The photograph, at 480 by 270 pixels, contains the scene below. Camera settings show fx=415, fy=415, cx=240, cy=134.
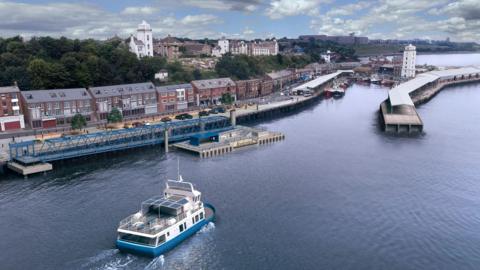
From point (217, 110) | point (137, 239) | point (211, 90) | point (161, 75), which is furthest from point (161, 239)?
point (161, 75)

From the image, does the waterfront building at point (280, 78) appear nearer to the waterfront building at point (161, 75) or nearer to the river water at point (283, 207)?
the waterfront building at point (161, 75)

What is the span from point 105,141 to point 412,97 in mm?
91562

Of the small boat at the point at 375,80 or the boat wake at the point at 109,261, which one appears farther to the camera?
the small boat at the point at 375,80

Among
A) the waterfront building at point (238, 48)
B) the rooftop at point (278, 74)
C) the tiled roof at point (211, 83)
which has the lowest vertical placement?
the tiled roof at point (211, 83)

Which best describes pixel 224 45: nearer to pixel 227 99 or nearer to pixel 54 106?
pixel 227 99

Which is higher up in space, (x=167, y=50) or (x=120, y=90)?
(x=167, y=50)

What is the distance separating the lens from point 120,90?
3199 inches

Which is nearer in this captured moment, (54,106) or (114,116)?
(54,106)

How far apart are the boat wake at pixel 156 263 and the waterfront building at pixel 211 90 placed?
66133mm

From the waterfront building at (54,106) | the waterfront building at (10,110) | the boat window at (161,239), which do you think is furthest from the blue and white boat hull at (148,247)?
the waterfront building at (10,110)

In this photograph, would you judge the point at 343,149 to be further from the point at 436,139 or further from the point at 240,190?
the point at 240,190

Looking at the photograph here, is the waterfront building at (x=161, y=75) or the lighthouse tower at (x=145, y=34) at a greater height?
the lighthouse tower at (x=145, y=34)

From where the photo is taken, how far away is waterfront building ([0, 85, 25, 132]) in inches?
2664

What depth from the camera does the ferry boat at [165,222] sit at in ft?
103
